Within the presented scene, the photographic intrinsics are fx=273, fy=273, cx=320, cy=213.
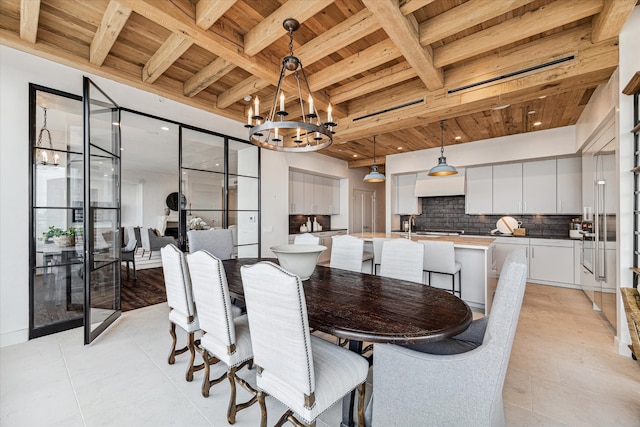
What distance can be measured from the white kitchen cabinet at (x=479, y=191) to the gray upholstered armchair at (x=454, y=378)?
4761 mm

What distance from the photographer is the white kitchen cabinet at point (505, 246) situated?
485cm

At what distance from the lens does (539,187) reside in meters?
4.93

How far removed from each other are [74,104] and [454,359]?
423cm

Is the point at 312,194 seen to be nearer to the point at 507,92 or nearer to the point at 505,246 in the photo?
the point at 505,246

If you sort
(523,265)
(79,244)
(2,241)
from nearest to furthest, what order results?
1. (523,265)
2. (2,241)
3. (79,244)

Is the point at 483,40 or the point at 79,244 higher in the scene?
the point at 483,40

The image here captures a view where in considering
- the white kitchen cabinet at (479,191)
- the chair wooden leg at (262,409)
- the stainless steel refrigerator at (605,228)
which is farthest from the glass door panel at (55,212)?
the white kitchen cabinet at (479,191)

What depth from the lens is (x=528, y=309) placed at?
3533mm

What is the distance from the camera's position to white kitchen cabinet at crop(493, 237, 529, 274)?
15.9 ft

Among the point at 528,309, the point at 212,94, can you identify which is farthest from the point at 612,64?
the point at 212,94

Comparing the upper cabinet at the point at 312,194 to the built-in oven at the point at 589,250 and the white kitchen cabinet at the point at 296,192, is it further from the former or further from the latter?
the built-in oven at the point at 589,250

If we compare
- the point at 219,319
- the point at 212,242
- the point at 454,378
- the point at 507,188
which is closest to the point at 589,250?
the point at 507,188

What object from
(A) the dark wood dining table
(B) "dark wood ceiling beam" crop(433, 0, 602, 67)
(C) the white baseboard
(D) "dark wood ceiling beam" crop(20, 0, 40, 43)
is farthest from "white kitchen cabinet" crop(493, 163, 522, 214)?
(C) the white baseboard

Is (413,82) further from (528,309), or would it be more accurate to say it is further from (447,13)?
(528,309)
